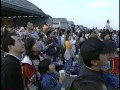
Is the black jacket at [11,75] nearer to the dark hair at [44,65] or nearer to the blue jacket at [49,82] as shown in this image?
the blue jacket at [49,82]

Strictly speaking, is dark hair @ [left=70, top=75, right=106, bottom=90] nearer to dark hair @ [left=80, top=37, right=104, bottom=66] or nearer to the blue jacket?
dark hair @ [left=80, top=37, right=104, bottom=66]

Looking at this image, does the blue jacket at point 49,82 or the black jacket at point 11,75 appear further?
the blue jacket at point 49,82

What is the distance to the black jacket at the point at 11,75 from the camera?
4.50 m

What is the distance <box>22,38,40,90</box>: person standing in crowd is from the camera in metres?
5.53

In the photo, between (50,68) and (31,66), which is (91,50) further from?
(50,68)

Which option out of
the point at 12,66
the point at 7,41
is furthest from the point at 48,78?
the point at 12,66

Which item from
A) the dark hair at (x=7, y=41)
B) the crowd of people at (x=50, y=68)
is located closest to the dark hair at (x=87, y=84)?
the crowd of people at (x=50, y=68)

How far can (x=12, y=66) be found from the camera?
181 inches

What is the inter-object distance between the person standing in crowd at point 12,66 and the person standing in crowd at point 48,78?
86 cm

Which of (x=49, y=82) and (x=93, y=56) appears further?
(x=49, y=82)

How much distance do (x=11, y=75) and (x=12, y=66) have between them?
0.13 metres

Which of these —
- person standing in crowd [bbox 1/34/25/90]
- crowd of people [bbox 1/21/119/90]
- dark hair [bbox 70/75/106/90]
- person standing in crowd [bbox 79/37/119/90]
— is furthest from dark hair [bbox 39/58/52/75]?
dark hair [bbox 70/75/106/90]

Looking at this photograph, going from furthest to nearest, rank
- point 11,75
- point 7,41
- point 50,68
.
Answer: point 50,68
point 7,41
point 11,75

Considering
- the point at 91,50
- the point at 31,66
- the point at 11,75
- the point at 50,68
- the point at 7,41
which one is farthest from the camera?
the point at 50,68
